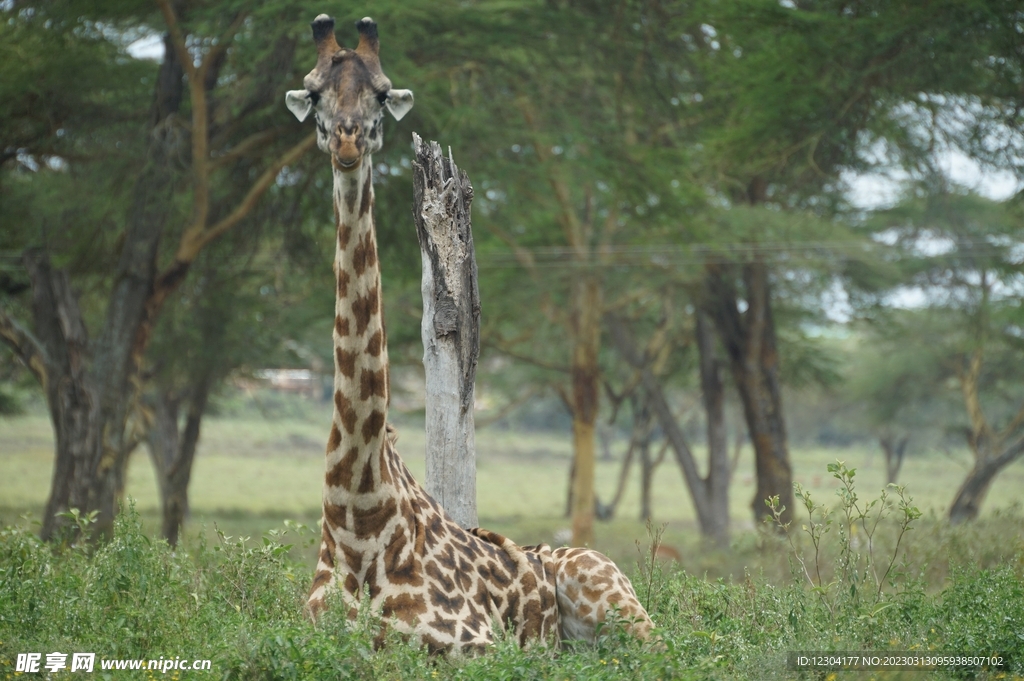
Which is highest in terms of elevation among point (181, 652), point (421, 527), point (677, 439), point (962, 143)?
point (962, 143)

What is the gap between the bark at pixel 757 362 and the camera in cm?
2044

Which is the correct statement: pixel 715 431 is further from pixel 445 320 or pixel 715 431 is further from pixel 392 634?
pixel 392 634

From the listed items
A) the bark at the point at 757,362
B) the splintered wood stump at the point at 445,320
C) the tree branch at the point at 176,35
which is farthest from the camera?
the bark at the point at 757,362

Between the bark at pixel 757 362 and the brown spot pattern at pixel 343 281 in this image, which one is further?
the bark at pixel 757 362

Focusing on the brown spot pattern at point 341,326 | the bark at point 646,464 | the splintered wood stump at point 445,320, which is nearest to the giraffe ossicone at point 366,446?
the brown spot pattern at point 341,326

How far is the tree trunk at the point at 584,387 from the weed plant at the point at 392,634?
46.2 feet

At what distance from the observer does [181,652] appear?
5.74m

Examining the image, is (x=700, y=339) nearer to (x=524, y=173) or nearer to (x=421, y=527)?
(x=524, y=173)

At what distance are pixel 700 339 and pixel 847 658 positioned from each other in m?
18.2

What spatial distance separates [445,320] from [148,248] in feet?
28.5

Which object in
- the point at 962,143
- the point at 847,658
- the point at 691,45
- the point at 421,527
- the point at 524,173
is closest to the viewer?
the point at 847,658

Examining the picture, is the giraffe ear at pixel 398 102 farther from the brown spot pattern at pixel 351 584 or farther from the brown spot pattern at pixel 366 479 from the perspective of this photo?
the brown spot pattern at pixel 351 584

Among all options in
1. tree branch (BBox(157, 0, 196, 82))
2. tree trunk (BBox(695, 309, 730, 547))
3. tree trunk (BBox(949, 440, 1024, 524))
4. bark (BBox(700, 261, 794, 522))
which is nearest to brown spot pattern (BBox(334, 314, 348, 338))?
tree branch (BBox(157, 0, 196, 82))

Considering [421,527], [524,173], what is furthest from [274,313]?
[421,527]
